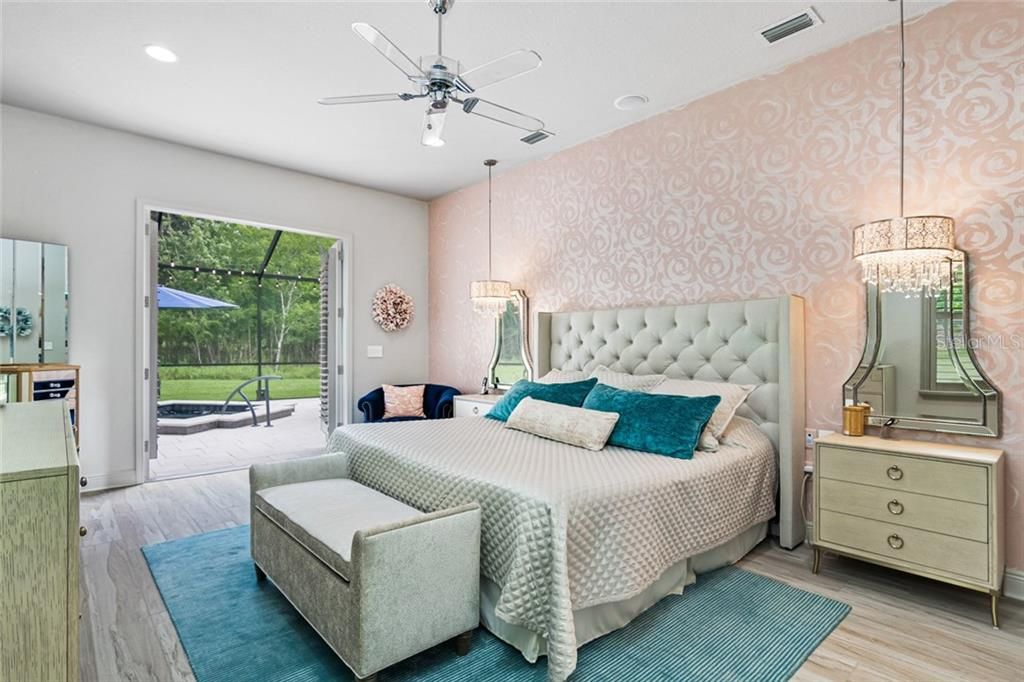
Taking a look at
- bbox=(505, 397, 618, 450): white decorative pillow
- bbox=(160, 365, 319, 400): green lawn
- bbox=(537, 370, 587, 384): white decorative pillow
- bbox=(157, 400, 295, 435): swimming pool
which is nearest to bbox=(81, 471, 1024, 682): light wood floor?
bbox=(505, 397, 618, 450): white decorative pillow

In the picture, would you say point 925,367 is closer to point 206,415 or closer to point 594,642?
point 594,642

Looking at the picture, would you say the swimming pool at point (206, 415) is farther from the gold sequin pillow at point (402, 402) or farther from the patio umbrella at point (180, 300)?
the gold sequin pillow at point (402, 402)

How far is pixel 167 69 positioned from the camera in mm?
3002

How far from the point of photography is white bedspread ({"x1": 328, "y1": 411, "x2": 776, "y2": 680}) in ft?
5.70

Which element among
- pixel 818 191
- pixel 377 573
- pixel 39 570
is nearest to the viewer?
pixel 39 570

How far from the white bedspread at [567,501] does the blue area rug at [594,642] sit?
22 centimetres

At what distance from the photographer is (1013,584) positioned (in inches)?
89.8

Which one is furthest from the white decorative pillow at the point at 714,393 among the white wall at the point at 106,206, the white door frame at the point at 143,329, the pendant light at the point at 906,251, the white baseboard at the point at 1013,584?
the white door frame at the point at 143,329

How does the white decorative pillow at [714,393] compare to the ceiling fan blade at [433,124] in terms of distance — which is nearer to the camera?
the ceiling fan blade at [433,124]

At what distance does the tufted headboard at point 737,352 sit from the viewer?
282cm

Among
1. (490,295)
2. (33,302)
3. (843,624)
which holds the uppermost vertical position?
(490,295)

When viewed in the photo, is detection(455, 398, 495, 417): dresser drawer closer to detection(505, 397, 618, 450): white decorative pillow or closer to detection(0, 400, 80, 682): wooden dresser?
detection(505, 397, 618, 450): white decorative pillow

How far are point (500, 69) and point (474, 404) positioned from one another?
291 centimetres

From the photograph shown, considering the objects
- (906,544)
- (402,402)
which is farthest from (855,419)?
(402,402)
